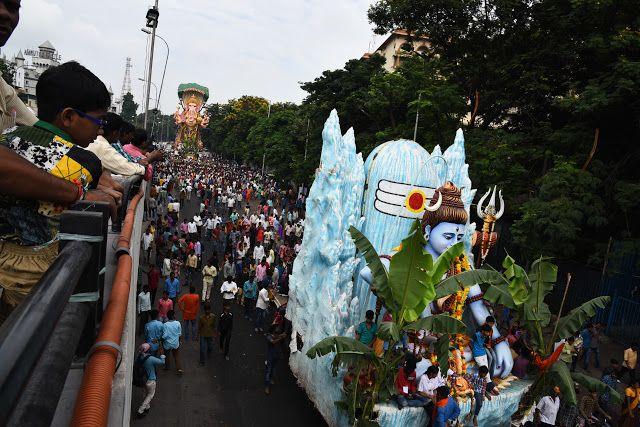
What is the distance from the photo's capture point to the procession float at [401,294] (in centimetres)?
660

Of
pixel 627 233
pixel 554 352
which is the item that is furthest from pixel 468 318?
pixel 627 233

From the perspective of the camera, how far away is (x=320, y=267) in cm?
920

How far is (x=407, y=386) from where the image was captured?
7.11 m

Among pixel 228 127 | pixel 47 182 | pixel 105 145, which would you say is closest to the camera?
pixel 47 182

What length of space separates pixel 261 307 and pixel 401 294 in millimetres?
5938

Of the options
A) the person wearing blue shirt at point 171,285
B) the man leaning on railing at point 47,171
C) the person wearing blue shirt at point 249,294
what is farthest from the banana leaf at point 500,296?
the man leaning on railing at point 47,171

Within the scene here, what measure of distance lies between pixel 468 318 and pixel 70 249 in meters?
9.28

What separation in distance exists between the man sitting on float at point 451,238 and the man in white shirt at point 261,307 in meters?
Answer: 4.43

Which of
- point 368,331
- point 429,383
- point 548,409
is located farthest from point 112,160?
point 548,409

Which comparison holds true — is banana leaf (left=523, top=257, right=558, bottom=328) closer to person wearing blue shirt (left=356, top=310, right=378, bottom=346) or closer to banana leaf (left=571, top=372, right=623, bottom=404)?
banana leaf (left=571, top=372, right=623, bottom=404)

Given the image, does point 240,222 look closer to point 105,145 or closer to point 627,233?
point 627,233

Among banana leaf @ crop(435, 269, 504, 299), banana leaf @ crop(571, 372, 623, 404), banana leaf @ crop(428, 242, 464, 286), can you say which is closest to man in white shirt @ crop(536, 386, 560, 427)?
banana leaf @ crop(571, 372, 623, 404)

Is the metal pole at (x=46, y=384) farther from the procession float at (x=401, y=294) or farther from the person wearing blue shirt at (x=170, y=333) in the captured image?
the person wearing blue shirt at (x=170, y=333)

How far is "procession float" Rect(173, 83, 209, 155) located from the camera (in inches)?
2810
